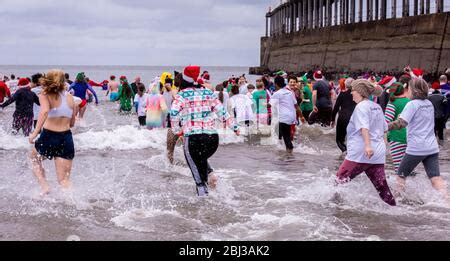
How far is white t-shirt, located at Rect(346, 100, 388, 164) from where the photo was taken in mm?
6953

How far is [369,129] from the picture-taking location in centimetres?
699

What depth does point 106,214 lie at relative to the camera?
7.40 meters

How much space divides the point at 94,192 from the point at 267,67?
77344 mm

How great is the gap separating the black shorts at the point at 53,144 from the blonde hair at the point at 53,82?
0.48 meters

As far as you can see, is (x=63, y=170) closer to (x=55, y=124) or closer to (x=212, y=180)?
(x=55, y=124)

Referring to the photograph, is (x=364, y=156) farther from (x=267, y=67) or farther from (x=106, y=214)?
(x=267, y=67)

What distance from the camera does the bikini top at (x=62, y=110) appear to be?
23.6 ft

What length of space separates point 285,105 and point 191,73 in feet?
17.5

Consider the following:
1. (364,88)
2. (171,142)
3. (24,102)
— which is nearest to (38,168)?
(171,142)

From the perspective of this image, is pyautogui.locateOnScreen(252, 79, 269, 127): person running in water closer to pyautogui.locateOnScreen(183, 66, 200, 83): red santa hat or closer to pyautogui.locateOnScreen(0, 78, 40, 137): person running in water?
pyautogui.locateOnScreen(0, 78, 40, 137): person running in water

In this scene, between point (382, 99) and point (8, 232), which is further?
point (382, 99)

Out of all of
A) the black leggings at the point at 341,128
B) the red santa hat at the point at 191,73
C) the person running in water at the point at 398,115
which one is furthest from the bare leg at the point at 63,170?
the black leggings at the point at 341,128
